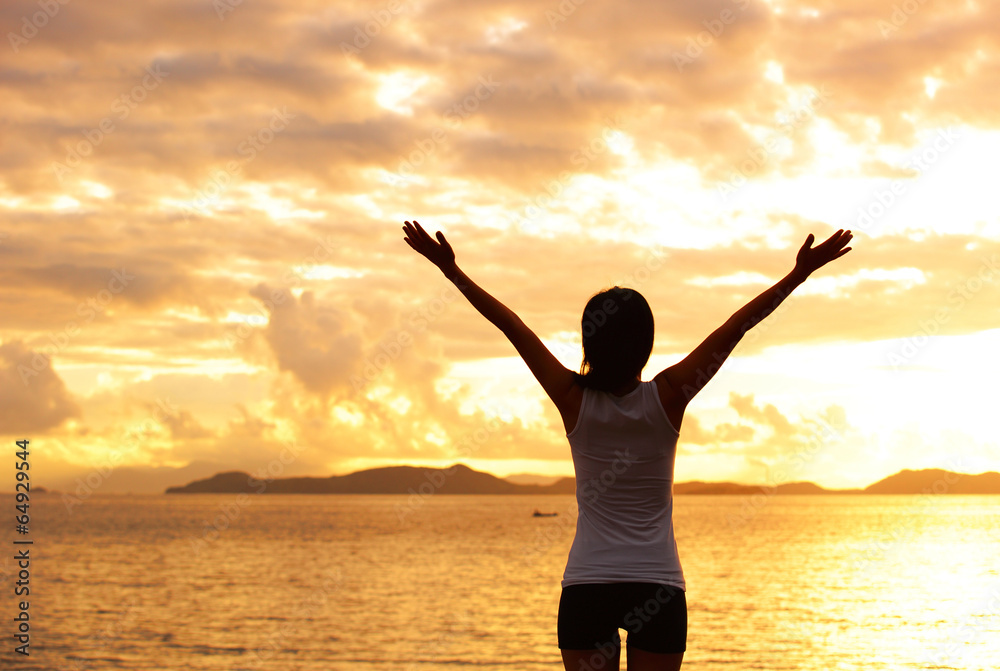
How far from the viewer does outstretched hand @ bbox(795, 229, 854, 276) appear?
3039mm

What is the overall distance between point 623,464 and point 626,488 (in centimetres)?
9

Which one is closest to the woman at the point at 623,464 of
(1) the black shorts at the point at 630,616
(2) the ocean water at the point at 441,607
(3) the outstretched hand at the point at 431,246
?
(1) the black shorts at the point at 630,616

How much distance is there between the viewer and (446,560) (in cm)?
6175

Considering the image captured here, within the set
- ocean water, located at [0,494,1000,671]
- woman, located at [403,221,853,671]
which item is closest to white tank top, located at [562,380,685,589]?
woman, located at [403,221,853,671]

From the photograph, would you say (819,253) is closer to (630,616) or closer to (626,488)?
(626,488)

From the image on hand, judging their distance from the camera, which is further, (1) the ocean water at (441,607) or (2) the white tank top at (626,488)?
(1) the ocean water at (441,607)

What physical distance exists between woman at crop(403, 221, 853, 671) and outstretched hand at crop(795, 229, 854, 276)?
103 mm

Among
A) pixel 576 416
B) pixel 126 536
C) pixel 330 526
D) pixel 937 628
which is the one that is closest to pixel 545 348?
pixel 576 416

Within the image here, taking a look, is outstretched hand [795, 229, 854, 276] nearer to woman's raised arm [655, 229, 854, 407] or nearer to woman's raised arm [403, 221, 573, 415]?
woman's raised arm [655, 229, 854, 407]

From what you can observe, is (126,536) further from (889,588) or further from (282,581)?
(889,588)

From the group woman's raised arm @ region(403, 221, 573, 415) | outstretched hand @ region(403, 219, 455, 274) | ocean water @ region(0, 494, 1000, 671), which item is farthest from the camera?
ocean water @ region(0, 494, 1000, 671)

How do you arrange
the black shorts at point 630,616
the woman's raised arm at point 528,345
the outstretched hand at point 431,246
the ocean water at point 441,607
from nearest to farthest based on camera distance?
the black shorts at point 630,616 < the woman's raised arm at point 528,345 < the outstretched hand at point 431,246 < the ocean water at point 441,607

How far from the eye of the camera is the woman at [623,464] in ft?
9.26

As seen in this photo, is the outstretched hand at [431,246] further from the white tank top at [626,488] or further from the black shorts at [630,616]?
the black shorts at [630,616]
